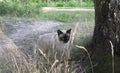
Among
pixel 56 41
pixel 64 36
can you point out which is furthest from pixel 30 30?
pixel 64 36

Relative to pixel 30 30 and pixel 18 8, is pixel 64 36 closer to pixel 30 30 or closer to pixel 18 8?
pixel 30 30

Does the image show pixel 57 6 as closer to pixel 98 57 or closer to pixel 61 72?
pixel 98 57

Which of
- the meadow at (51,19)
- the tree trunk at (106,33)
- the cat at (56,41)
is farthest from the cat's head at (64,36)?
the tree trunk at (106,33)

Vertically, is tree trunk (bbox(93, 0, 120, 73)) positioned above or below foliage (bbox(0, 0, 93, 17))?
above

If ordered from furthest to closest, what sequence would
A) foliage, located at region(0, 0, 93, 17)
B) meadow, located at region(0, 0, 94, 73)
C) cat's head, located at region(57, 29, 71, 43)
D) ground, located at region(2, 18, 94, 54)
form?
foliage, located at region(0, 0, 93, 17) < ground, located at region(2, 18, 94, 54) < cat's head, located at region(57, 29, 71, 43) < meadow, located at region(0, 0, 94, 73)

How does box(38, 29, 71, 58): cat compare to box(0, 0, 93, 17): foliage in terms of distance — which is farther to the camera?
box(0, 0, 93, 17): foliage

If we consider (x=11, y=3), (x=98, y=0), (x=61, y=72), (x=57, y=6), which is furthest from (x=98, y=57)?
(x=57, y=6)

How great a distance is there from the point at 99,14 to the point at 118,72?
1.35m

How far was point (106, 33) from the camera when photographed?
21.0 feet

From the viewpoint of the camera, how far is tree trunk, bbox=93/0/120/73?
6146 millimetres

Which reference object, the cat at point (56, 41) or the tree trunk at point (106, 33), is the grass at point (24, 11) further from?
the tree trunk at point (106, 33)

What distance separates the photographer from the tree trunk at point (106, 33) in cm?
615

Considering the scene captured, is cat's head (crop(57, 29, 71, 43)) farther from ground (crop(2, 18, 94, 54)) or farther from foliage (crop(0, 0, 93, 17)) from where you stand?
foliage (crop(0, 0, 93, 17))

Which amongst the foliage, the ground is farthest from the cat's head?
the foliage
